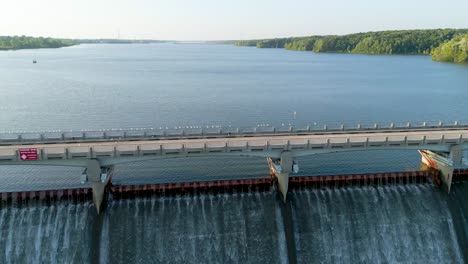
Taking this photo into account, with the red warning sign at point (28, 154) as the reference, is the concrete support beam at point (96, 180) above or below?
below

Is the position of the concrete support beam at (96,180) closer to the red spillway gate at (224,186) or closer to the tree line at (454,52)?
the red spillway gate at (224,186)

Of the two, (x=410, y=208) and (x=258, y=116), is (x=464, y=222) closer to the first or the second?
(x=410, y=208)

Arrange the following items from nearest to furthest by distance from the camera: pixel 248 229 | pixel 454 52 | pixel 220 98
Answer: pixel 248 229 → pixel 220 98 → pixel 454 52

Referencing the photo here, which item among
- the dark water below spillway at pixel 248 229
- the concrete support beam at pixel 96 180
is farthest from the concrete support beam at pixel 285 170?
the concrete support beam at pixel 96 180

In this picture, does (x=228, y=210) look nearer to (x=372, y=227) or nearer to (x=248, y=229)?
(x=248, y=229)

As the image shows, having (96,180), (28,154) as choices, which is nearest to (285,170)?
(96,180)

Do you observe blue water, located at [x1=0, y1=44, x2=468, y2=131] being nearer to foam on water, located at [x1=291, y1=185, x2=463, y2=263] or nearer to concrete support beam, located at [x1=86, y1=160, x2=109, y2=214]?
foam on water, located at [x1=291, y1=185, x2=463, y2=263]
